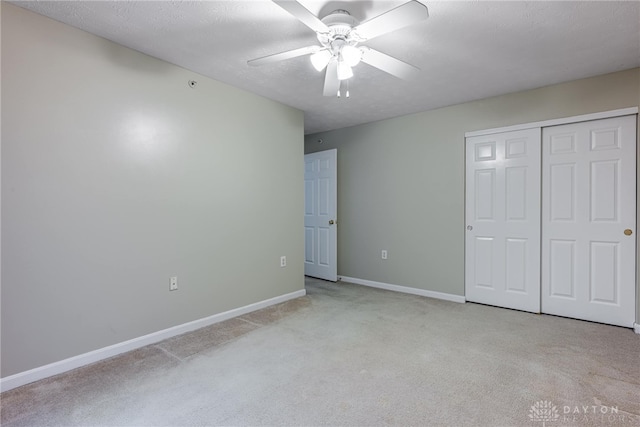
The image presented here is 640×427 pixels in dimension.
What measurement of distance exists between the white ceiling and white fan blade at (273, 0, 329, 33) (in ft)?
0.71

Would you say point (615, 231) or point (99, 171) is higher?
point (99, 171)

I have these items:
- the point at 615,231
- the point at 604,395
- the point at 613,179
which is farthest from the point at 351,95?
the point at 604,395

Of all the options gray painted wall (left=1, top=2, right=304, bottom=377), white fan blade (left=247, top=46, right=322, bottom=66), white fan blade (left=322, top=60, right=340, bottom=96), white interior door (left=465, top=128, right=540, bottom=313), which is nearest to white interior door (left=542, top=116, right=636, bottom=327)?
white interior door (left=465, top=128, right=540, bottom=313)

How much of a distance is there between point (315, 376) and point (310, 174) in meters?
3.39

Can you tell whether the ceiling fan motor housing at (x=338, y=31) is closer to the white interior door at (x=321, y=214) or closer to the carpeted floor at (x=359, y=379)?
the carpeted floor at (x=359, y=379)

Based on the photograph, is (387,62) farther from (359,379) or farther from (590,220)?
(590,220)

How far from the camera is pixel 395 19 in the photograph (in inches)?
62.5

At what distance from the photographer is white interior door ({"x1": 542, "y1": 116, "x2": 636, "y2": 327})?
2873mm

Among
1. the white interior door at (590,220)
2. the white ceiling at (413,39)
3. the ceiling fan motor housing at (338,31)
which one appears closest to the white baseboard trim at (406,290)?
the white interior door at (590,220)

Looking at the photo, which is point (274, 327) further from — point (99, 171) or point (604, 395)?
point (604, 395)

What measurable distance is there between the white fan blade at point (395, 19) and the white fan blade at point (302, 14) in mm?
193

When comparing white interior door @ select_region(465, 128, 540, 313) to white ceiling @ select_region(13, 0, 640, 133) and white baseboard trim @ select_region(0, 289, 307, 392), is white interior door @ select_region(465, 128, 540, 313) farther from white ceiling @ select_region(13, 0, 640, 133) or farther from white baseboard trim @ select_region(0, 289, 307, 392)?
white baseboard trim @ select_region(0, 289, 307, 392)

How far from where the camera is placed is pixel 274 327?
2.93 m

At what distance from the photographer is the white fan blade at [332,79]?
2122mm
